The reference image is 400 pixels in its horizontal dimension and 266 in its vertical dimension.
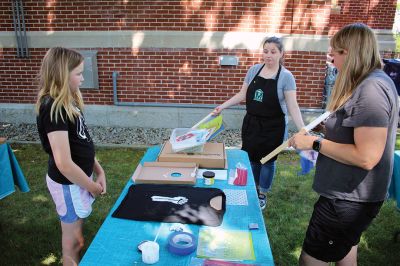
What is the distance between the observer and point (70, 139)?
2.08 metres

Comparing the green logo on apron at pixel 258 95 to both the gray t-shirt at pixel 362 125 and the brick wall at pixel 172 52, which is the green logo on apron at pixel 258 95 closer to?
the gray t-shirt at pixel 362 125

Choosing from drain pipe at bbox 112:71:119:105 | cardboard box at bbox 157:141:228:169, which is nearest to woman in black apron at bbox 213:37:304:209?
cardboard box at bbox 157:141:228:169

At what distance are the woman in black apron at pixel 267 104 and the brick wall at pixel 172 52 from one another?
262 cm

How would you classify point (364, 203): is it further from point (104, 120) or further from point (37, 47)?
point (37, 47)

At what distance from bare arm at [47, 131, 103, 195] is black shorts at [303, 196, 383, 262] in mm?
1399

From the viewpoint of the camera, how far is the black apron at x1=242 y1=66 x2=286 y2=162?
11.1 feet

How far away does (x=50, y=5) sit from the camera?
6.05 metres

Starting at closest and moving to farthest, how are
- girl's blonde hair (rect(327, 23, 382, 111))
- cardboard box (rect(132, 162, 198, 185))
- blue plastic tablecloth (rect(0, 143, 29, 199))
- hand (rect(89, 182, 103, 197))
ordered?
1. girl's blonde hair (rect(327, 23, 382, 111))
2. hand (rect(89, 182, 103, 197))
3. cardboard box (rect(132, 162, 198, 185))
4. blue plastic tablecloth (rect(0, 143, 29, 199))

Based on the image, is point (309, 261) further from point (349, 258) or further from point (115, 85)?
point (115, 85)

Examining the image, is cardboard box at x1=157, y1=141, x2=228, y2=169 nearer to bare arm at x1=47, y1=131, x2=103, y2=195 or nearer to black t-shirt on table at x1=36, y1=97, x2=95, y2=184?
black t-shirt on table at x1=36, y1=97, x2=95, y2=184

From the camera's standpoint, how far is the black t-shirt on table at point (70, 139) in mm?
1939

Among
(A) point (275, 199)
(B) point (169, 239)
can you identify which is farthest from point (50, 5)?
(B) point (169, 239)

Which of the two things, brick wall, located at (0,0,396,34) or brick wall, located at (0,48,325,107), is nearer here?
brick wall, located at (0,0,396,34)

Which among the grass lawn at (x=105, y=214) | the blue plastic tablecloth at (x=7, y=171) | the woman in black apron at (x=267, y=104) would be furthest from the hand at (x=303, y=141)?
the blue plastic tablecloth at (x=7, y=171)
